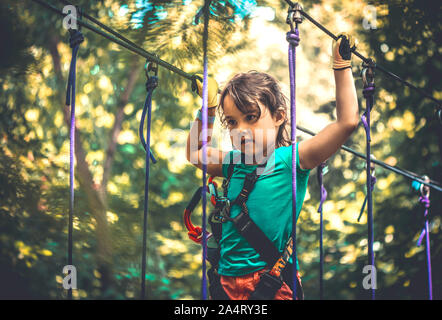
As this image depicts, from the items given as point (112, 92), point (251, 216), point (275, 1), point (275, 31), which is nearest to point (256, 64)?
point (275, 31)

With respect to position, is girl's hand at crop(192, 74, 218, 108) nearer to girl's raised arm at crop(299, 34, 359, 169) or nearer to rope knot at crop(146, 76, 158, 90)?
rope knot at crop(146, 76, 158, 90)

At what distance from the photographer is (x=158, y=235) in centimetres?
441

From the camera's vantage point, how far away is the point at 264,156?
1130 mm

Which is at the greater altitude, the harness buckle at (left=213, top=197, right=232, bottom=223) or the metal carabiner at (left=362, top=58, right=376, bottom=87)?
the metal carabiner at (left=362, top=58, right=376, bottom=87)

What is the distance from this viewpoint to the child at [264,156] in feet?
3.23

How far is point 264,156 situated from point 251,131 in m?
0.08

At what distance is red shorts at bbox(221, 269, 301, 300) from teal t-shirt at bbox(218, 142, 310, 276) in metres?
0.01

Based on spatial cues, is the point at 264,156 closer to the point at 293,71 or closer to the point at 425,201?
the point at 293,71

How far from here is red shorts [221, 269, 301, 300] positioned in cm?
105

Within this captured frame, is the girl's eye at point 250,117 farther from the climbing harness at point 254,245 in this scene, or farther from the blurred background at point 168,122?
the blurred background at point 168,122

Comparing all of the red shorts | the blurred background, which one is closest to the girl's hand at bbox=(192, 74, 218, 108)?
the red shorts

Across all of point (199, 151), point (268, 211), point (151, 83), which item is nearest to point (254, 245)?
point (268, 211)

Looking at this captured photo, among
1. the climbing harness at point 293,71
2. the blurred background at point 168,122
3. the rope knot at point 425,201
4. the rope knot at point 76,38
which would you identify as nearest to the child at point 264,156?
the climbing harness at point 293,71

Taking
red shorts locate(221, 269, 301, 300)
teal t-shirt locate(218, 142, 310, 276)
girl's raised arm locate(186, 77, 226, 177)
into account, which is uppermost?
girl's raised arm locate(186, 77, 226, 177)
